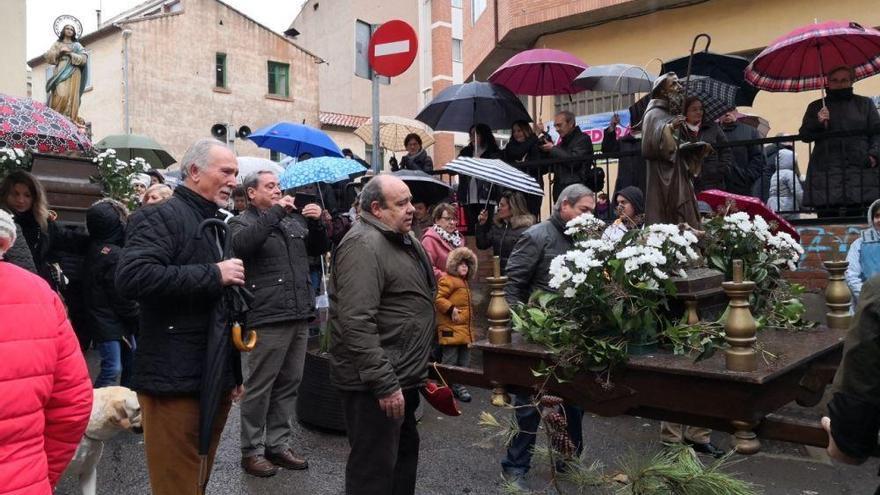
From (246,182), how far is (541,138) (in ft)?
15.8

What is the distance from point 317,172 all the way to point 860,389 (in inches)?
187

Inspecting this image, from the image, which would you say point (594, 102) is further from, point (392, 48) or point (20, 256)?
point (20, 256)

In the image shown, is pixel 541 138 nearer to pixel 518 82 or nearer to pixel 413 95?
pixel 518 82

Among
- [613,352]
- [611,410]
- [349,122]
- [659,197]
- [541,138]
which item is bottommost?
[611,410]

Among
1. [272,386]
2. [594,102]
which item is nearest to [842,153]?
[272,386]

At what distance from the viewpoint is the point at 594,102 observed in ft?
46.6

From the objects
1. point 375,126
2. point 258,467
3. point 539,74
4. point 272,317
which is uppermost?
point 539,74

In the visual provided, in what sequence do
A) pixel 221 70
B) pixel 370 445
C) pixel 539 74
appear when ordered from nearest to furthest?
1. pixel 370 445
2. pixel 539 74
3. pixel 221 70

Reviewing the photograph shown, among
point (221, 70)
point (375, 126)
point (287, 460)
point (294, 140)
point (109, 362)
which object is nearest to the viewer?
point (287, 460)

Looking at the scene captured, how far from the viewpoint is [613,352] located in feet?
9.41

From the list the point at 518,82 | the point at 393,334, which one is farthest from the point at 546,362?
the point at 518,82

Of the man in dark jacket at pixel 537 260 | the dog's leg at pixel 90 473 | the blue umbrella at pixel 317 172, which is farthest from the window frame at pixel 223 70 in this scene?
the dog's leg at pixel 90 473

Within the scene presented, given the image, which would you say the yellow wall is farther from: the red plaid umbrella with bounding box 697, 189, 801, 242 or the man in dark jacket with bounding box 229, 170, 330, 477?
the man in dark jacket with bounding box 229, 170, 330, 477

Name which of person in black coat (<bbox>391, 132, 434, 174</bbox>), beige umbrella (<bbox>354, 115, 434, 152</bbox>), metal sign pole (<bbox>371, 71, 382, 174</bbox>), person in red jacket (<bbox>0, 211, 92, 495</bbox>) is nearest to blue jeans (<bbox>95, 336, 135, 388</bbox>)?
metal sign pole (<bbox>371, 71, 382, 174</bbox>)
